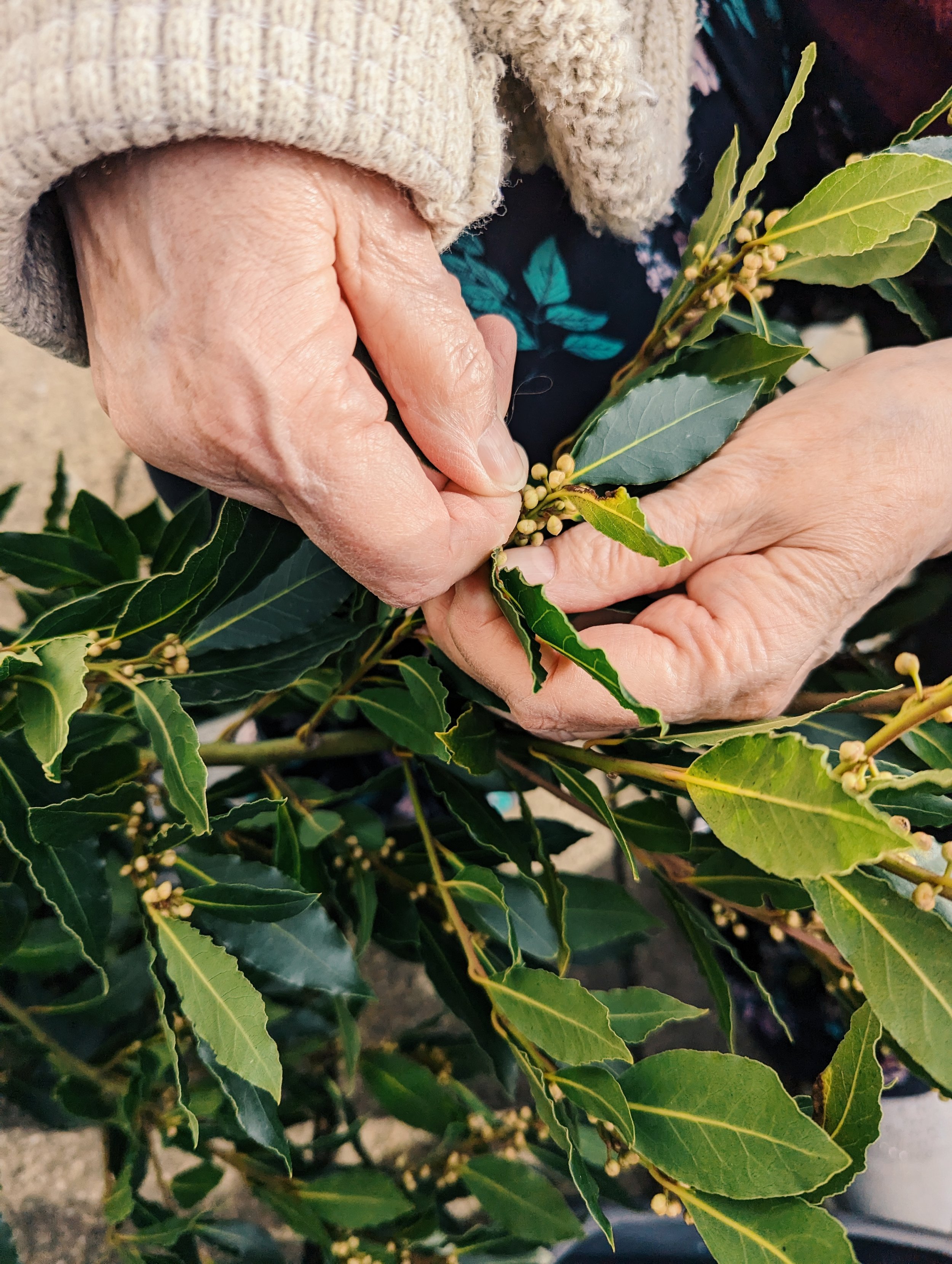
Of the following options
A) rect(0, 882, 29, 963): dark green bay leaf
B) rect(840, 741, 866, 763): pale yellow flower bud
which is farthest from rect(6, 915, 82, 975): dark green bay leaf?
rect(840, 741, 866, 763): pale yellow flower bud

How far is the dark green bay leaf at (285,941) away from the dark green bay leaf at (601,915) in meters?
0.17

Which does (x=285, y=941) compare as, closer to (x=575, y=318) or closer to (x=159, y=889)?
(x=159, y=889)

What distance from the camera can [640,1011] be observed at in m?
0.50

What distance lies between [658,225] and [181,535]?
0.38 metres

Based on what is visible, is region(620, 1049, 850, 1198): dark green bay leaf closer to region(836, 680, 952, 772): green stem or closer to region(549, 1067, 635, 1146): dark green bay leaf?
region(549, 1067, 635, 1146): dark green bay leaf

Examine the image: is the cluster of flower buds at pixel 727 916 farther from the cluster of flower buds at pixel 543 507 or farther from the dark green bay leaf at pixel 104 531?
the dark green bay leaf at pixel 104 531

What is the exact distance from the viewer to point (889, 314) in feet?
2.09

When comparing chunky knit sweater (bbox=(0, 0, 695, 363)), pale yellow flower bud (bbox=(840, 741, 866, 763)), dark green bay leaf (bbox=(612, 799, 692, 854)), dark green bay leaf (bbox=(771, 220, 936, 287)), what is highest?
chunky knit sweater (bbox=(0, 0, 695, 363))

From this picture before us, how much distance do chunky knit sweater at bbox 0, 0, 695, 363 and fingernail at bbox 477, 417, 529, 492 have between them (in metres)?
0.09

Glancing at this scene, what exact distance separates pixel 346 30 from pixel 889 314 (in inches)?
18.3

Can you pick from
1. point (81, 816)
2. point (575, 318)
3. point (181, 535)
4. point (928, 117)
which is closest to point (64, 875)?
point (81, 816)

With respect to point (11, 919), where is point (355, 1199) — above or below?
below

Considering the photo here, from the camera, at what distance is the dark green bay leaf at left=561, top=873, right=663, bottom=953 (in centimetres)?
60

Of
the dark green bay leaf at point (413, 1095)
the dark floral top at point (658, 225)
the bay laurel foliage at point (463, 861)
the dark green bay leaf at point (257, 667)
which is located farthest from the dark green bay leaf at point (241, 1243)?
the dark floral top at point (658, 225)
